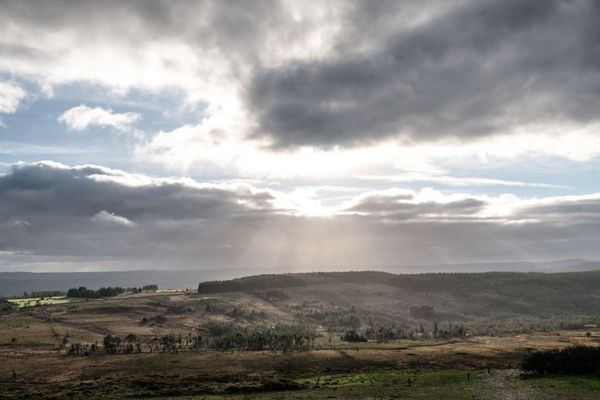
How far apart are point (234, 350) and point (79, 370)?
4401 centimetres

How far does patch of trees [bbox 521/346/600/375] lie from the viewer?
10119cm

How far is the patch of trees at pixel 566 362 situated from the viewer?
101188mm

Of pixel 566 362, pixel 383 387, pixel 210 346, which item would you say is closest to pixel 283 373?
pixel 383 387

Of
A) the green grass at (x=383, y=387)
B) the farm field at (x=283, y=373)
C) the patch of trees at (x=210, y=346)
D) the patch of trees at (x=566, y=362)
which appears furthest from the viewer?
the patch of trees at (x=210, y=346)

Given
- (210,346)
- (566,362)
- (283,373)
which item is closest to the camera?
(566,362)

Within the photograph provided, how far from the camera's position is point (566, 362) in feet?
338

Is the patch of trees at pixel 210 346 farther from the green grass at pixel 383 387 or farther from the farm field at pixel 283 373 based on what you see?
the green grass at pixel 383 387

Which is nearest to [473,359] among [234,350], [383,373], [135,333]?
[383,373]

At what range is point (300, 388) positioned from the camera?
97750 mm

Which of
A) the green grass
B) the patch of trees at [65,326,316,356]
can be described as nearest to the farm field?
the green grass

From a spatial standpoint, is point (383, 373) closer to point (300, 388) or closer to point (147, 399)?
point (300, 388)

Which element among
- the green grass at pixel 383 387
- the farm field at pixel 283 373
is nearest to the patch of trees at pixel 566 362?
the farm field at pixel 283 373

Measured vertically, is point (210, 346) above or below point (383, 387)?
below

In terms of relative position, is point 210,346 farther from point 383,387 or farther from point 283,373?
point 383,387
